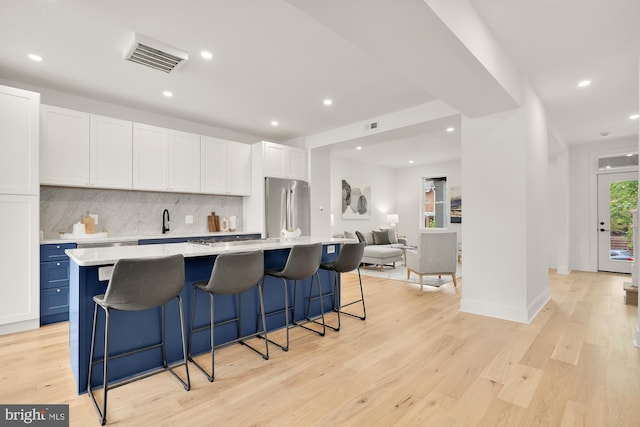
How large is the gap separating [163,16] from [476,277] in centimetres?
407

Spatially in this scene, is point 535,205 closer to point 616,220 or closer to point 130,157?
point 616,220

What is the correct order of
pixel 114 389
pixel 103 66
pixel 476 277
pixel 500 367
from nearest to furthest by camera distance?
pixel 114 389 < pixel 500 367 < pixel 103 66 < pixel 476 277

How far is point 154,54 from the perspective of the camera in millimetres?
2918

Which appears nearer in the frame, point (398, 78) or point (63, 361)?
point (63, 361)

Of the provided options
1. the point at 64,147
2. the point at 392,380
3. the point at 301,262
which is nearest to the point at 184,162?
the point at 64,147

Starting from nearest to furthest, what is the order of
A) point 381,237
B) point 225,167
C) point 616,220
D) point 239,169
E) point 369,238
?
point 225,167 < point 239,169 < point 616,220 < point 369,238 < point 381,237

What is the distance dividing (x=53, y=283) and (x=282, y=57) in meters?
3.41

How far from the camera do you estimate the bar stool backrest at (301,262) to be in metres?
2.75

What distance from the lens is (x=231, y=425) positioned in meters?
1.72

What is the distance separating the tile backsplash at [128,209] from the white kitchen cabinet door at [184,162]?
349mm

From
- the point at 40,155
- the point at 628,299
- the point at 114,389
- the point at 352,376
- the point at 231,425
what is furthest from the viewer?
the point at 628,299

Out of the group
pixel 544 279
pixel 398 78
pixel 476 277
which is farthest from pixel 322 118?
pixel 544 279

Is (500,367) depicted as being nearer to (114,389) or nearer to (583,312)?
(583,312)

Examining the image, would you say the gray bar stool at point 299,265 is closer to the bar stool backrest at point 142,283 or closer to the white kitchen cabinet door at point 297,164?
the bar stool backrest at point 142,283
